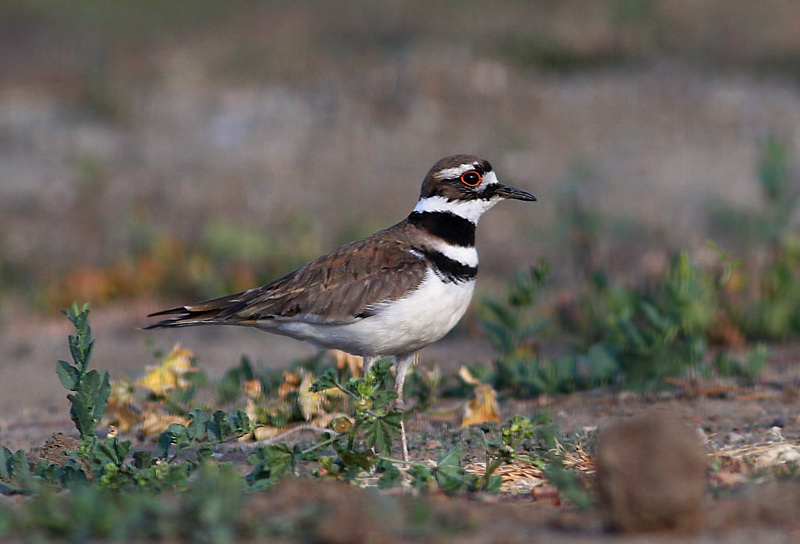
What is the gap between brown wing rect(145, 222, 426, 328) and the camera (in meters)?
4.85

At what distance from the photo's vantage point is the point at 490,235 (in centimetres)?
994

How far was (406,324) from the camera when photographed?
4.71 meters

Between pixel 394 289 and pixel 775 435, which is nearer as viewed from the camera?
pixel 775 435

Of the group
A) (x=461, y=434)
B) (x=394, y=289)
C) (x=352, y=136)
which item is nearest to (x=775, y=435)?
(x=461, y=434)

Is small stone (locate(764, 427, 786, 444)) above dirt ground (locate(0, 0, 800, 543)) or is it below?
below

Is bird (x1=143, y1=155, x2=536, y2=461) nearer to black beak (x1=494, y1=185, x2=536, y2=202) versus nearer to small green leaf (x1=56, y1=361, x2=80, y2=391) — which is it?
black beak (x1=494, y1=185, x2=536, y2=202)

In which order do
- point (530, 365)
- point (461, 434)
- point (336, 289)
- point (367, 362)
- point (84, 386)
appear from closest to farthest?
point (84, 386), point (461, 434), point (336, 289), point (367, 362), point (530, 365)

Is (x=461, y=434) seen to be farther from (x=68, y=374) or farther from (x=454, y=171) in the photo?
(x=68, y=374)

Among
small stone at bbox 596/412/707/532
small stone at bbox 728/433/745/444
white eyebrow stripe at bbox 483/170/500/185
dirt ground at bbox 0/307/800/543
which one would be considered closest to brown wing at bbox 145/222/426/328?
white eyebrow stripe at bbox 483/170/500/185

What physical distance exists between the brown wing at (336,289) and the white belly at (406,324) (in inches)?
1.9

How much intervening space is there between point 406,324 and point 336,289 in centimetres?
43

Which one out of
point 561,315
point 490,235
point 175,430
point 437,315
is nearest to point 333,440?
point 175,430

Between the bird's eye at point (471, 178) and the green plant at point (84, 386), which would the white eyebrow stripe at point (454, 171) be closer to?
the bird's eye at point (471, 178)

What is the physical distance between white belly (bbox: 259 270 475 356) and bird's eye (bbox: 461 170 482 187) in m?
0.55
